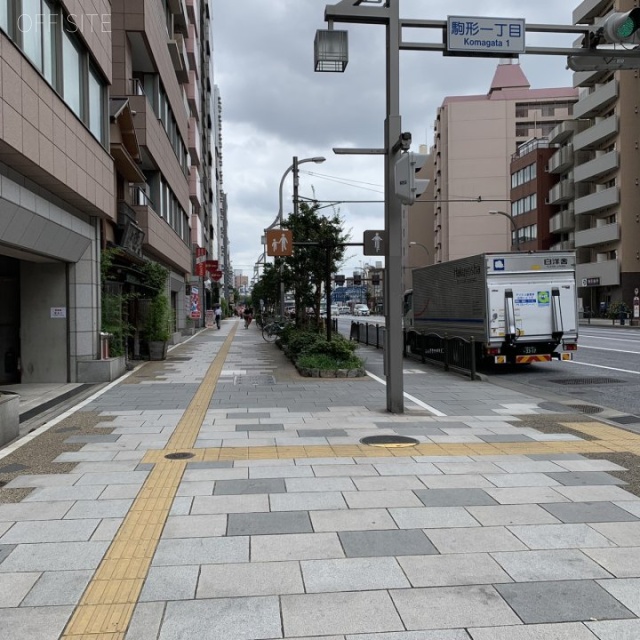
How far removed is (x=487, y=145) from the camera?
271ft

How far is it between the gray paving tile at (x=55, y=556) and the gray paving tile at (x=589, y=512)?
11.0 ft

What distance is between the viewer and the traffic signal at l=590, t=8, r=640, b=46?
7.84m

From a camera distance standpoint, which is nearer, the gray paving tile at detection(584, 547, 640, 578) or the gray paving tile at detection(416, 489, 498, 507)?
the gray paving tile at detection(584, 547, 640, 578)

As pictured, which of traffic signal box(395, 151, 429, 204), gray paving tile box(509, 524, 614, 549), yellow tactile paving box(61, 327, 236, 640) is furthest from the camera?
traffic signal box(395, 151, 429, 204)

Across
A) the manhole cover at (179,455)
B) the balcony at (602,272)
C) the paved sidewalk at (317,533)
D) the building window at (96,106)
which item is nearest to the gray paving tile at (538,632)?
the paved sidewalk at (317,533)

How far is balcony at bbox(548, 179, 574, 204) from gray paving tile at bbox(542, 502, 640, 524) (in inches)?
2237

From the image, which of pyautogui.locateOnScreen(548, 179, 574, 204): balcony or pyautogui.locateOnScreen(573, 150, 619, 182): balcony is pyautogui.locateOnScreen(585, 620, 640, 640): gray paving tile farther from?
pyautogui.locateOnScreen(548, 179, 574, 204): balcony

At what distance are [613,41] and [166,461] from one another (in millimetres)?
7636

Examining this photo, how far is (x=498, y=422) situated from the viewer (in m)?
8.95

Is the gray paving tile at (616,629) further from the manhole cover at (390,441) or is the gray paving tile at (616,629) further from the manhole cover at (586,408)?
the manhole cover at (586,408)

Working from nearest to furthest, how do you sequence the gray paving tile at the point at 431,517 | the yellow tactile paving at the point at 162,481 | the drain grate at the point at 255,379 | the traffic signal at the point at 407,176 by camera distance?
the yellow tactile paving at the point at 162,481
the gray paving tile at the point at 431,517
the traffic signal at the point at 407,176
the drain grate at the point at 255,379

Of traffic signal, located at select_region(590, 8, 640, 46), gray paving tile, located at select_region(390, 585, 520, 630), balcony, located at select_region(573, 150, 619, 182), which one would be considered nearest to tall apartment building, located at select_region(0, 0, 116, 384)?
gray paving tile, located at select_region(390, 585, 520, 630)

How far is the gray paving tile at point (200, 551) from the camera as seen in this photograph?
397 centimetres

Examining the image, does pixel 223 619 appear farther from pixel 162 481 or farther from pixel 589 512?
pixel 589 512
